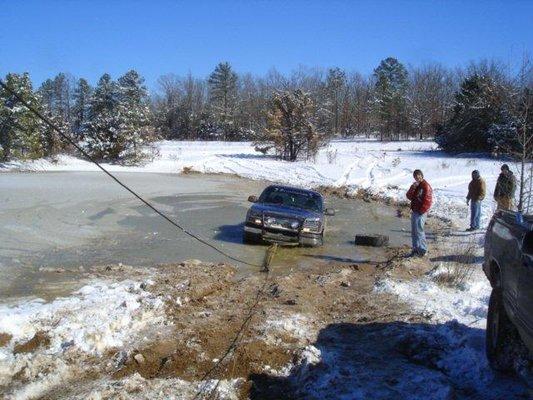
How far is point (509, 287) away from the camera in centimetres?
473

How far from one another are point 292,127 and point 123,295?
32.2m

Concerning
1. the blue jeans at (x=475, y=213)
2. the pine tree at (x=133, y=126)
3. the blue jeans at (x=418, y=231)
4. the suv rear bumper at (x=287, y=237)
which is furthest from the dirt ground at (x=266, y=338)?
the pine tree at (x=133, y=126)

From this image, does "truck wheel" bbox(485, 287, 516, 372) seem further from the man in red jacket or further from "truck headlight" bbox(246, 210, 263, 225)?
"truck headlight" bbox(246, 210, 263, 225)

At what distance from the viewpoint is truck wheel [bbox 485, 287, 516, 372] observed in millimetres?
5066

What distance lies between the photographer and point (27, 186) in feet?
75.3

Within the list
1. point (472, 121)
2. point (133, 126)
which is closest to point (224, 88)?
point (133, 126)

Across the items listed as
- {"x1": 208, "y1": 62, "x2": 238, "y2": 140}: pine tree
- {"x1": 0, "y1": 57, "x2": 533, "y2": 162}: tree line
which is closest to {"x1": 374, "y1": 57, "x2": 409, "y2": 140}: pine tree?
{"x1": 0, "y1": 57, "x2": 533, "y2": 162}: tree line

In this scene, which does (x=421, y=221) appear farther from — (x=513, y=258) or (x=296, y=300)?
(x=513, y=258)

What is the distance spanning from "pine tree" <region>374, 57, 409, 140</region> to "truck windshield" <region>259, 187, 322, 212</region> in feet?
188

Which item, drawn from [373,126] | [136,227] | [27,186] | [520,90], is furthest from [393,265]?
[373,126]

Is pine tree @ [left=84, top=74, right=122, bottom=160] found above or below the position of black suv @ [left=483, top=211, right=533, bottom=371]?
above

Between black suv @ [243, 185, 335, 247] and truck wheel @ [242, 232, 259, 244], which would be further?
truck wheel @ [242, 232, 259, 244]

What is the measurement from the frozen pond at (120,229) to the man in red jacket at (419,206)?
3.25 ft

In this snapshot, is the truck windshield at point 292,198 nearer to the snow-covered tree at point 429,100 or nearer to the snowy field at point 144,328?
the snowy field at point 144,328
